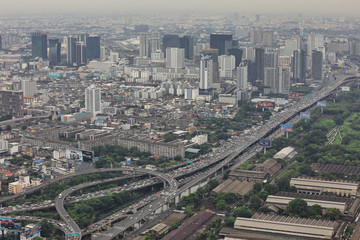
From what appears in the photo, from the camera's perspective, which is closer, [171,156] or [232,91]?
[171,156]

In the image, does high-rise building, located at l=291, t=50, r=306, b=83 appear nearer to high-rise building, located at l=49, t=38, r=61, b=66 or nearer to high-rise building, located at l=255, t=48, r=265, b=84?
high-rise building, located at l=255, t=48, r=265, b=84

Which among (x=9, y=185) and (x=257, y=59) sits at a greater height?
(x=257, y=59)

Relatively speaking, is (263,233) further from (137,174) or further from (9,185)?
(9,185)

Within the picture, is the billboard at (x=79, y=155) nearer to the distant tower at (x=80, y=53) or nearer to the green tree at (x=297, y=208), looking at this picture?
the green tree at (x=297, y=208)

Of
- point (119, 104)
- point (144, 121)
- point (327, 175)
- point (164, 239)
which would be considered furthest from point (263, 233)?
point (119, 104)

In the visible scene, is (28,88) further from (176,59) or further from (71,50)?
(71,50)

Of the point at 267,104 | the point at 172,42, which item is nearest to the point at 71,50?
the point at 172,42

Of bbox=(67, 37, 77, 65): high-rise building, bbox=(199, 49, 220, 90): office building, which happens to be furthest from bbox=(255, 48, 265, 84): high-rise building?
bbox=(67, 37, 77, 65): high-rise building
